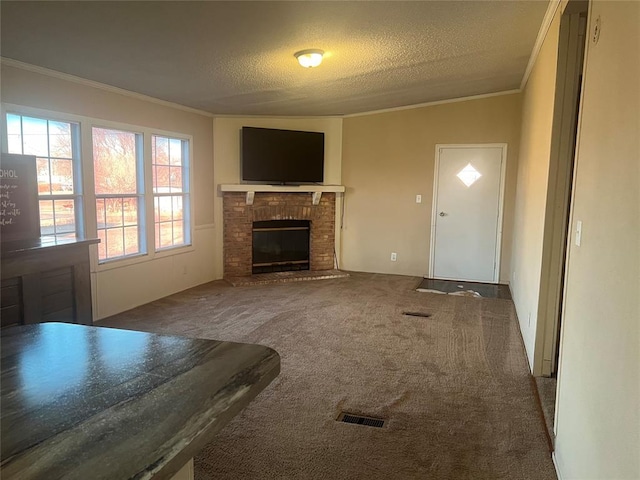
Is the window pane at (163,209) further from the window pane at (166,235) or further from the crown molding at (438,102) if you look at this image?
the crown molding at (438,102)

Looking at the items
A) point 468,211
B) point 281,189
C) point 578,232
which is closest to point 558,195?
point 578,232

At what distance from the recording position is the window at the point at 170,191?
17.3 ft

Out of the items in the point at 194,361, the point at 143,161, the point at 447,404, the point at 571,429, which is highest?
the point at 143,161

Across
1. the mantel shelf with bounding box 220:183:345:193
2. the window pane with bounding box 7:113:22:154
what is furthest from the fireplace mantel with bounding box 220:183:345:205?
the window pane with bounding box 7:113:22:154

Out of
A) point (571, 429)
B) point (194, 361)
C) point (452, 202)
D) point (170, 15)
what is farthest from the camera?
point (452, 202)

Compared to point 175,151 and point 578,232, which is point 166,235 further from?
point 578,232

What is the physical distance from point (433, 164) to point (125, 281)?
4.26m

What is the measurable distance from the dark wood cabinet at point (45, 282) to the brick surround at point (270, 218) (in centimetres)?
312

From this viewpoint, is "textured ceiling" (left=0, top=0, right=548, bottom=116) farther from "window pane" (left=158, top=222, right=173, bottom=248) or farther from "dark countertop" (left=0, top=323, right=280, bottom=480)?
"dark countertop" (left=0, top=323, right=280, bottom=480)

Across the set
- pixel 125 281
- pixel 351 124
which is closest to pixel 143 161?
pixel 125 281

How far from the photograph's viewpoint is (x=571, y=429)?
76.3 inches

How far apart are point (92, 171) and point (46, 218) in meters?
0.63

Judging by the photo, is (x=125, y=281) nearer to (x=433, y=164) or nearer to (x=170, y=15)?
(x=170, y=15)

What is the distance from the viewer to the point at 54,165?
13.2ft
